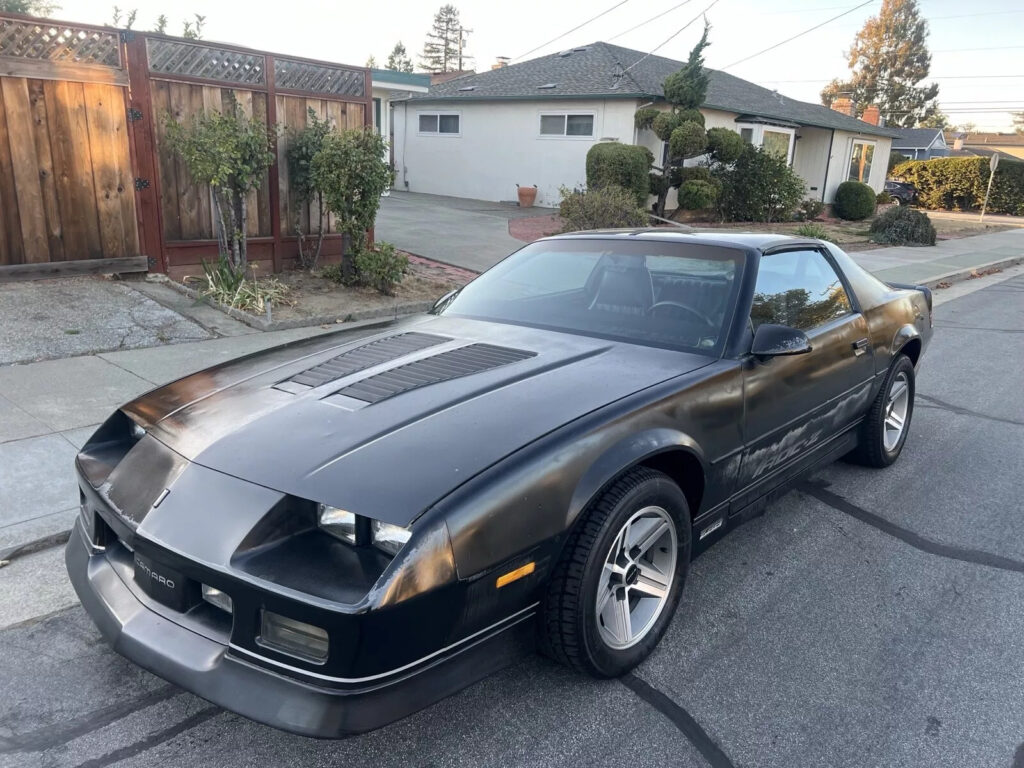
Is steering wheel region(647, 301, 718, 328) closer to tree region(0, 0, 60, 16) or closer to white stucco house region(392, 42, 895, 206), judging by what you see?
white stucco house region(392, 42, 895, 206)

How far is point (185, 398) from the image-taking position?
303 centimetres

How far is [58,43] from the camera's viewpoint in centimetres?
754

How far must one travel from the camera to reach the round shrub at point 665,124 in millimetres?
19031

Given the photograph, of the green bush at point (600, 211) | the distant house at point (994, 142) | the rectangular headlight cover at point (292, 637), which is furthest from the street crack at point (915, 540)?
the distant house at point (994, 142)

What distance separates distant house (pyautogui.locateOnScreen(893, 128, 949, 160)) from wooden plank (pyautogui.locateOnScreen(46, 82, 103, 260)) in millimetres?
55321

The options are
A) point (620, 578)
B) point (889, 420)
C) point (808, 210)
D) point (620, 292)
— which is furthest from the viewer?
point (808, 210)

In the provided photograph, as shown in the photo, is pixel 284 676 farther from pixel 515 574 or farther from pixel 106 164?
pixel 106 164

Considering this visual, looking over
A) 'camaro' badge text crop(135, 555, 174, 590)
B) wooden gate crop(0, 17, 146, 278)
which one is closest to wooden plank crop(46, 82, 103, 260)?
wooden gate crop(0, 17, 146, 278)

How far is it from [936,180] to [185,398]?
140 ft

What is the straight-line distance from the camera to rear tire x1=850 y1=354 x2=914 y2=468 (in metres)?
4.67

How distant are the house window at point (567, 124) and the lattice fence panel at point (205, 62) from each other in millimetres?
13661

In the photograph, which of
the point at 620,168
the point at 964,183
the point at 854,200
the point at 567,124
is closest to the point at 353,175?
the point at 620,168

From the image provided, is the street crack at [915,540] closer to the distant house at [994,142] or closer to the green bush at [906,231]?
the green bush at [906,231]

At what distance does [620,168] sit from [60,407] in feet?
48.9
